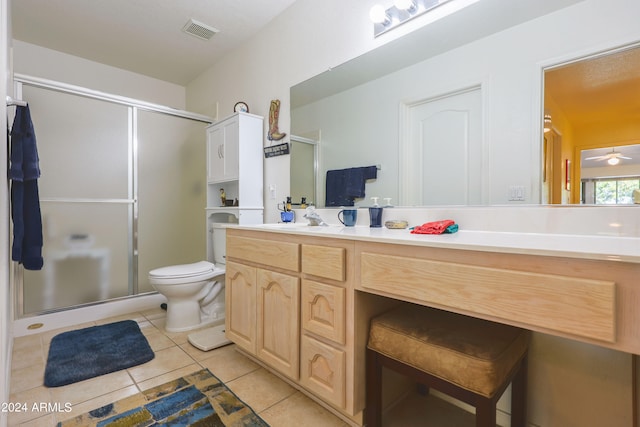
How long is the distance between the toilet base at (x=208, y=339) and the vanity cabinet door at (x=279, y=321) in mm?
545

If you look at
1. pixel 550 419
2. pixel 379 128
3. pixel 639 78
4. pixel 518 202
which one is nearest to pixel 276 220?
pixel 379 128

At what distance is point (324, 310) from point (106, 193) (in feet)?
7.98

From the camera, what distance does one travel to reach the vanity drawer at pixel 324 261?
120 cm

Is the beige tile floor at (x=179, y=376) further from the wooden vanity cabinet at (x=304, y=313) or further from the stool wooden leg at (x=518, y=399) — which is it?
the stool wooden leg at (x=518, y=399)

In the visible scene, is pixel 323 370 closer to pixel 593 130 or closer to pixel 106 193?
pixel 593 130

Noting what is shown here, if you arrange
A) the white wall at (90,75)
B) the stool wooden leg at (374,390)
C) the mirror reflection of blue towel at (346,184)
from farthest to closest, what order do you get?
the white wall at (90,75) → the mirror reflection of blue towel at (346,184) → the stool wooden leg at (374,390)

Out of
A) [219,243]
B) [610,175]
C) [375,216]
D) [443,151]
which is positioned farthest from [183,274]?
[610,175]

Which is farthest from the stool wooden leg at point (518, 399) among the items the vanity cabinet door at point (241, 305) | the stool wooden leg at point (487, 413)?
the vanity cabinet door at point (241, 305)

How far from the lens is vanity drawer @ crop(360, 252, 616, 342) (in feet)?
2.26

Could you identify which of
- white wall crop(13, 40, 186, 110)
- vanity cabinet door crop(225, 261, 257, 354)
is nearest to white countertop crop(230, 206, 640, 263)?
vanity cabinet door crop(225, 261, 257, 354)

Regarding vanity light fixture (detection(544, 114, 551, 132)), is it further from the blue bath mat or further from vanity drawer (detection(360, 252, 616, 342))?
the blue bath mat

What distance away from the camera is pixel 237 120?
2416mm

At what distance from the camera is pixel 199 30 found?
259 centimetres

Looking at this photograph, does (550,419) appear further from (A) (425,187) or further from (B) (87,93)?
(B) (87,93)
